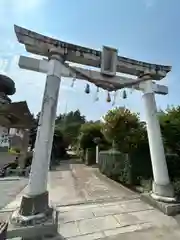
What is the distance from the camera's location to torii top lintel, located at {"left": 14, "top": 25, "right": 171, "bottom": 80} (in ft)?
15.6

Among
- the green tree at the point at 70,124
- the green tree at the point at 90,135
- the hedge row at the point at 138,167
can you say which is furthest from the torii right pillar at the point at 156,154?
the green tree at the point at 70,124

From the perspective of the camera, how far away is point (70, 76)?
5152mm

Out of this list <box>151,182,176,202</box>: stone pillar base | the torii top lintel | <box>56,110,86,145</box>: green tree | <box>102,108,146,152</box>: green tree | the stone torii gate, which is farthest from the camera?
<box>56,110,86,145</box>: green tree

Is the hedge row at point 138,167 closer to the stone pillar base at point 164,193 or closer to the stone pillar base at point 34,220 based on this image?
the stone pillar base at point 164,193

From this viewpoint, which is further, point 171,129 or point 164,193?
point 171,129

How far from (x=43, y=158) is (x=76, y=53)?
2.85 metres

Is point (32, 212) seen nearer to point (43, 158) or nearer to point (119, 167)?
point (43, 158)

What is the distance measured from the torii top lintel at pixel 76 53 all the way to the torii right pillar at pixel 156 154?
55 cm

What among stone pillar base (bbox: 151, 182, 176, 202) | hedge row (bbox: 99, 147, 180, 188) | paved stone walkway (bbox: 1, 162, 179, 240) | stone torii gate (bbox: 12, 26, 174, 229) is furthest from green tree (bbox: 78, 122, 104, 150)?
stone pillar base (bbox: 151, 182, 176, 202)

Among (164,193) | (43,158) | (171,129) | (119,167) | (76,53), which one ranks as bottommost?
(164,193)

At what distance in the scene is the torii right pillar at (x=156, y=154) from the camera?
17.3 feet

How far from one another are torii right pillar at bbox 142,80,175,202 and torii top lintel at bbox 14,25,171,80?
1.80 ft

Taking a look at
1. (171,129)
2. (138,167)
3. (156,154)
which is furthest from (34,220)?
(171,129)

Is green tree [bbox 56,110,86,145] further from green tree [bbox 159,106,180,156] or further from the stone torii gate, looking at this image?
the stone torii gate
